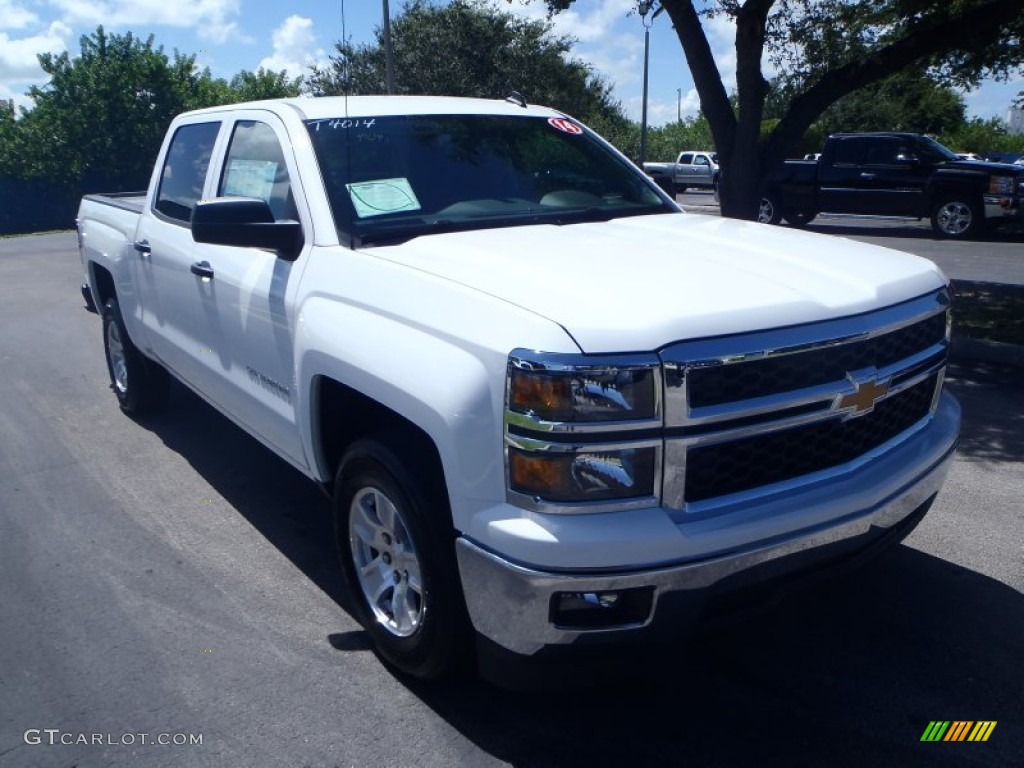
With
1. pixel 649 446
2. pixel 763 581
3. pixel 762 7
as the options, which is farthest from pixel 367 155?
pixel 762 7

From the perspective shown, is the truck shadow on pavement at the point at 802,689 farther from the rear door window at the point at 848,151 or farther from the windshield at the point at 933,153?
the rear door window at the point at 848,151

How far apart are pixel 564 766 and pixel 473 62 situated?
27.0 metres

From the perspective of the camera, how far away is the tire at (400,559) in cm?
296

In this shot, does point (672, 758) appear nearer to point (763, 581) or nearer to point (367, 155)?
point (763, 581)

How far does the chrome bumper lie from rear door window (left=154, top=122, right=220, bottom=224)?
10.3 ft

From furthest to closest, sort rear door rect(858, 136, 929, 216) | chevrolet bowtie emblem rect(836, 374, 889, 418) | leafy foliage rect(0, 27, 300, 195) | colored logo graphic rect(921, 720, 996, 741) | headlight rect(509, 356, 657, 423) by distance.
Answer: leafy foliage rect(0, 27, 300, 195), rear door rect(858, 136, 929, 216), colored logo graphic rect(921, 720, 996, 741), chevrolet bowtie emblem rect(836, 374, 889, 418), headlight rect(509, 356, 657, 423)

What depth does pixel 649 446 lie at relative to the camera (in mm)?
2584

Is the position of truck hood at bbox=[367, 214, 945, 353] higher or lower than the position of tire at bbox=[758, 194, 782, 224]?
higher

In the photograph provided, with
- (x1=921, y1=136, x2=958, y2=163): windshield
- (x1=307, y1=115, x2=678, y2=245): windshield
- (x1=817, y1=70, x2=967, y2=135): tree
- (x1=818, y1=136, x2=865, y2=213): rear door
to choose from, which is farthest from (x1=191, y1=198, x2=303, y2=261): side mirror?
(x1=817, y1=70, x2=967, y2=135): tree

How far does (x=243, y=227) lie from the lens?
12.0 feet

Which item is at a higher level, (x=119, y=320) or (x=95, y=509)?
(x=119, y=320)

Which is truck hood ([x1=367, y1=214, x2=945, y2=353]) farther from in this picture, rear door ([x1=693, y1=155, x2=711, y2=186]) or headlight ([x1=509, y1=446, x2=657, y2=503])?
rear door ([x1=693, y1=155, x2=711, y2=186])

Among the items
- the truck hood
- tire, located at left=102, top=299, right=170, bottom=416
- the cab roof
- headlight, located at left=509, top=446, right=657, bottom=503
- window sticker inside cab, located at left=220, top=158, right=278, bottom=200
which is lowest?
tire, located at left=102, top=299, right=170, bottom=416

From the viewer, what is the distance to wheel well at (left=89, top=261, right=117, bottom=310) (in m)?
6.64
